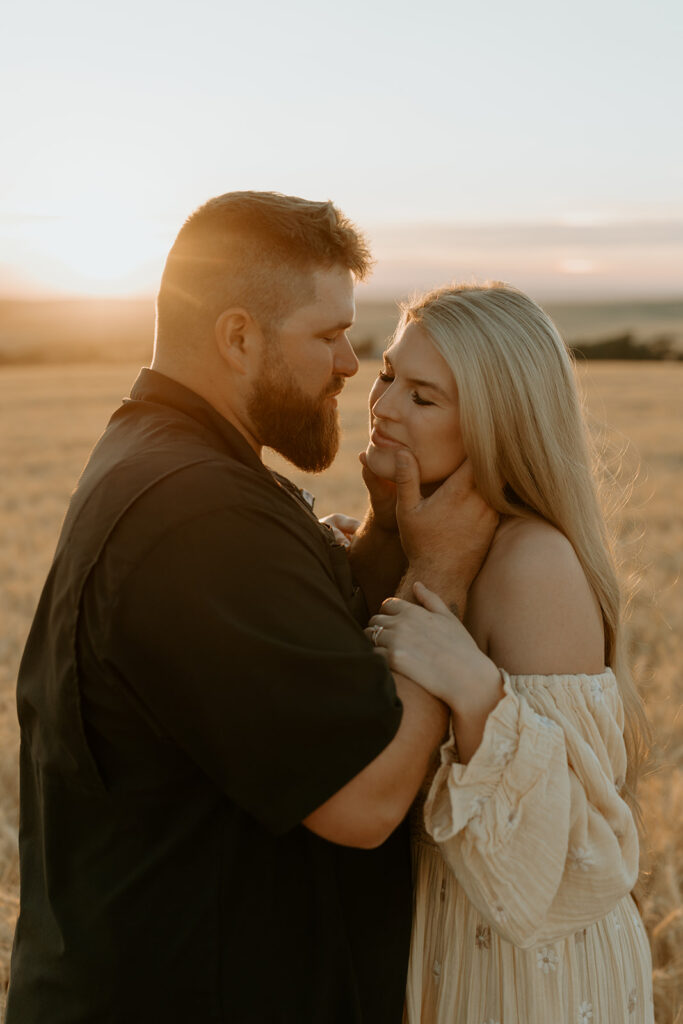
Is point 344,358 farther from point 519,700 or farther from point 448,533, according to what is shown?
point 519,700

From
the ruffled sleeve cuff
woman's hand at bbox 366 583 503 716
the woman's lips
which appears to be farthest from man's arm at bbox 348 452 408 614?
the ruffled sleeve cuff

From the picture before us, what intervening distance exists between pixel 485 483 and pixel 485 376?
298mm

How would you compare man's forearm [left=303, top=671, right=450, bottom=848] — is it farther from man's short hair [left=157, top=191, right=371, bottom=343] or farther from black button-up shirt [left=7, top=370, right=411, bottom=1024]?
man's short hair [left=157, top=191, right=371, bottom=343]

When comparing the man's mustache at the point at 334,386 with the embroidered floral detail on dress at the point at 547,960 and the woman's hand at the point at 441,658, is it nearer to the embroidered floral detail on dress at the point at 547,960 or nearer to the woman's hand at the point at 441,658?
the woman's hand at the point at 441,658

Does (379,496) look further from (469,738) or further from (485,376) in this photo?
(469,738)

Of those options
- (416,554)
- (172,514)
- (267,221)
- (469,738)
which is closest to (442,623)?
(469,738)

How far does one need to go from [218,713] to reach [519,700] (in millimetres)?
731

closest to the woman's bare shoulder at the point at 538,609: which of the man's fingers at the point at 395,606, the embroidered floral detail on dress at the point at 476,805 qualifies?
the man's fingers at the point at 395,606

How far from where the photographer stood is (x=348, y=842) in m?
1.95

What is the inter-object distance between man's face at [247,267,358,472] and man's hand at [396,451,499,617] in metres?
0.35

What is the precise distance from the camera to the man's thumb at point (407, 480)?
279 cm

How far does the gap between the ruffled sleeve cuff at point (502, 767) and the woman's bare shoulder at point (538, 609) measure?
25 centimetres

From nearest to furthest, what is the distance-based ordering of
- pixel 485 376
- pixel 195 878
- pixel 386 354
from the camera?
pixel 195 878 → pixel 485 376 → pixel 386 354

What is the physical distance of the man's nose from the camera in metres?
2.75
